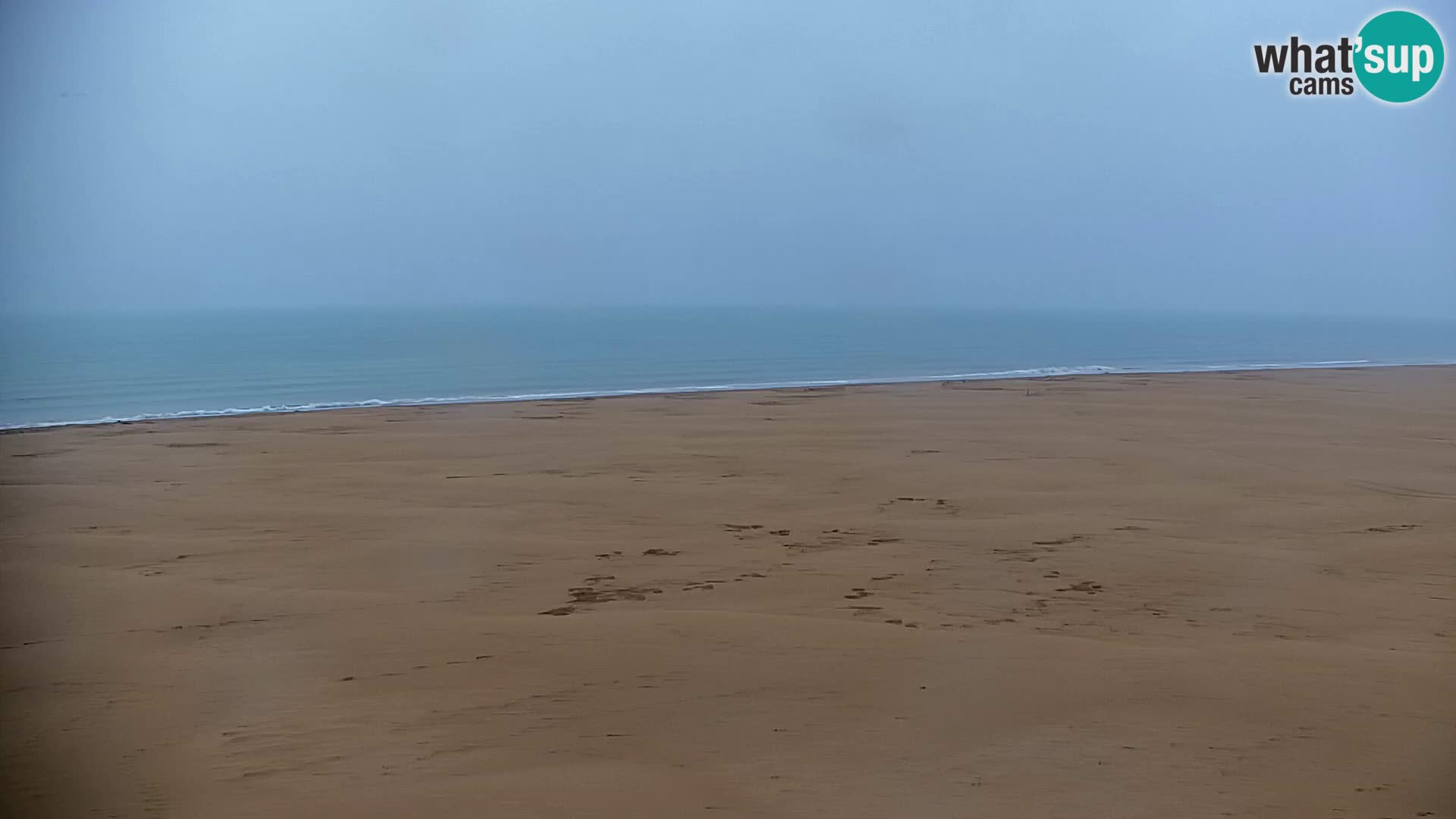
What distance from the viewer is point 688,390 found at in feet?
Answer: 19.2

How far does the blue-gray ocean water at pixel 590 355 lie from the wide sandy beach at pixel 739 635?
2.48 meters

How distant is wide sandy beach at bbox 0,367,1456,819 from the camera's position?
4.67ft

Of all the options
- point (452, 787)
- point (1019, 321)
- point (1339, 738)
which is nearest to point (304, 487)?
point (452, 787)

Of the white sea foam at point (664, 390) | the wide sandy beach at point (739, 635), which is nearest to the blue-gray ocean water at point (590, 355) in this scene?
the white sea foam at point (664, 390)

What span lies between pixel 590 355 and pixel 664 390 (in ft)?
7.48

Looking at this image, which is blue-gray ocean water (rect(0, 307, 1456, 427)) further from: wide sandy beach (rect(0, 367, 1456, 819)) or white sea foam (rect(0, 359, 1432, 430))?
wide sandy beach (rect(0, 367, 1456, 819))

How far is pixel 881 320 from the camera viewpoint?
40.0 feet

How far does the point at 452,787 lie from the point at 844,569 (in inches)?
45.6

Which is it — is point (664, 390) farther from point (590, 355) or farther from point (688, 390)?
point (590, 355)

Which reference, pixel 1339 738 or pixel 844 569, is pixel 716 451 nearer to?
pixel 844 569

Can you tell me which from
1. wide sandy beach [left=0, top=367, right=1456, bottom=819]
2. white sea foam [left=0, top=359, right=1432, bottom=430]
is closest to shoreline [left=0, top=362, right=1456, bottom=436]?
white sea foam [left=0, top=359, right=1432, bottom=430]

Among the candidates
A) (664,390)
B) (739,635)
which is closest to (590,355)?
(664,390)

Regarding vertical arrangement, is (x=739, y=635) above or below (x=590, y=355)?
below

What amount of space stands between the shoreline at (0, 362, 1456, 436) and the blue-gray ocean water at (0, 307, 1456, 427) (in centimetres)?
4
